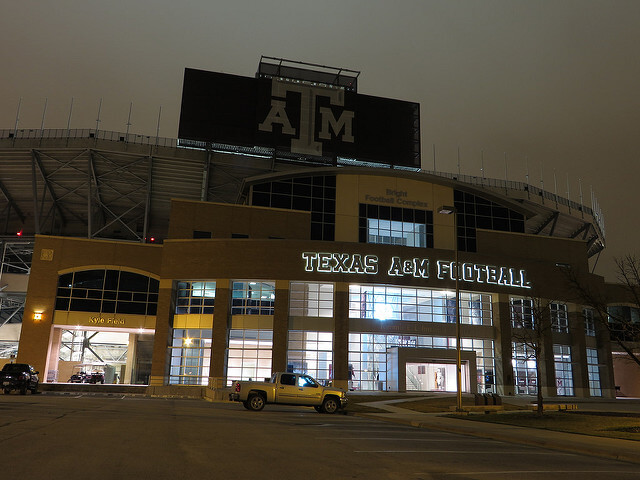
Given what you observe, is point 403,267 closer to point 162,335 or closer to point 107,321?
point 162,335

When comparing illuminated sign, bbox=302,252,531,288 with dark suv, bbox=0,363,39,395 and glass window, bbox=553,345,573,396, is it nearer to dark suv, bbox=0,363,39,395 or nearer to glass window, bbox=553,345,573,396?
glass window, bbox=553,345,573,396

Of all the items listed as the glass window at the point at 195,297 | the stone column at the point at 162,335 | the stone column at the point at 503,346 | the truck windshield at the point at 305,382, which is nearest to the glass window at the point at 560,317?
→ the stone column at the point at 503,346

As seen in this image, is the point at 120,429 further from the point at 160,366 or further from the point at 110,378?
the point at 110,378

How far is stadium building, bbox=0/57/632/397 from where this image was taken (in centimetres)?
4544

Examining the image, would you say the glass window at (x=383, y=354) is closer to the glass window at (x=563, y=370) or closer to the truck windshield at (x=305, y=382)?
the glass window at (x=563, y=370)

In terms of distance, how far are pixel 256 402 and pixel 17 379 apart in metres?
16.0

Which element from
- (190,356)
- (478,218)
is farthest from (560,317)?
(190,356)

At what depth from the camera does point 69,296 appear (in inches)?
1934

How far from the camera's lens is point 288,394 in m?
27.6

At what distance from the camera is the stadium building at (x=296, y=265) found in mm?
45438

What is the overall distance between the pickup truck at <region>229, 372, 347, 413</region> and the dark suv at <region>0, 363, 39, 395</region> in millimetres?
14671

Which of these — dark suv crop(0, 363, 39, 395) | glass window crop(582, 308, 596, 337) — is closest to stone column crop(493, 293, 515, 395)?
glass window crop(582, 308, 596, 337)

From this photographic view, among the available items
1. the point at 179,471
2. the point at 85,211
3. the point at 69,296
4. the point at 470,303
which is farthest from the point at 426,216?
the point at 179,471

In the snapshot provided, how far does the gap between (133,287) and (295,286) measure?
48.5ft
